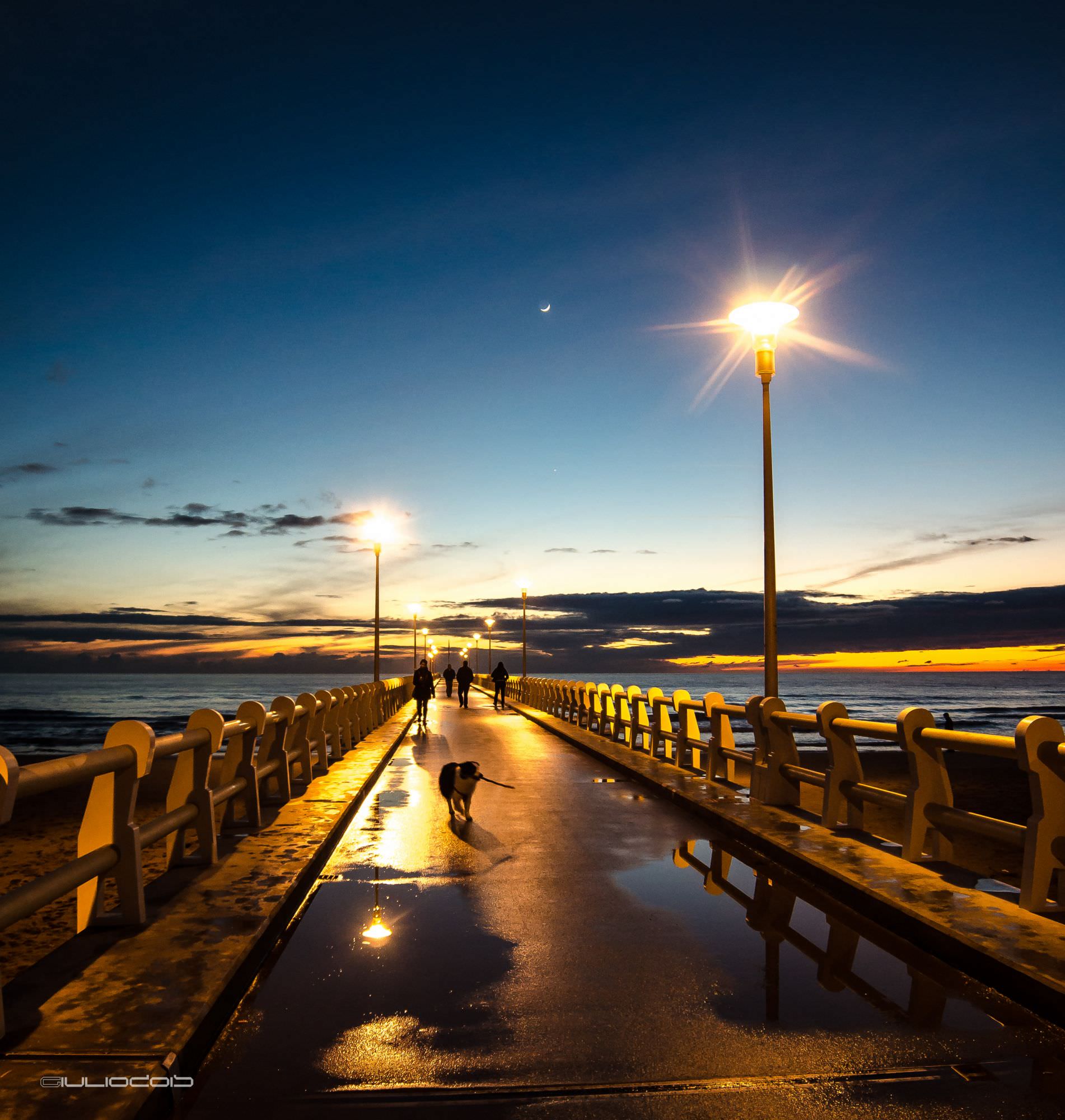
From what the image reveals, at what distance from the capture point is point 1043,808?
5.86 m

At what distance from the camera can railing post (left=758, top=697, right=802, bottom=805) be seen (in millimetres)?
10469

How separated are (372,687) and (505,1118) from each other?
839 inches

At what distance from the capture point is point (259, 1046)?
4164 mm

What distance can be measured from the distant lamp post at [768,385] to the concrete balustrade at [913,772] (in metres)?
1.13

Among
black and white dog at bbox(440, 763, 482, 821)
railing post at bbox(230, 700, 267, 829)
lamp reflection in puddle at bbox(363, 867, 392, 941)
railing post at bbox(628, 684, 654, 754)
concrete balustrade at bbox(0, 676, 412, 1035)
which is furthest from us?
railing post at bbox(628, 684, 654, 754)

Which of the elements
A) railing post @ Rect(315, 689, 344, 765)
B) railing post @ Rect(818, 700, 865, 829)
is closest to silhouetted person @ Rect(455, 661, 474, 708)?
railing post @ Rect(315, 689, 344, 765)

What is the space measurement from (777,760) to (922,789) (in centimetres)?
332

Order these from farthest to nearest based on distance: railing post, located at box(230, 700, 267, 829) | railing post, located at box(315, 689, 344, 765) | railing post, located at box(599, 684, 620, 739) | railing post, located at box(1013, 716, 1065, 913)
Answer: railing post, located at box(599, 684, 620, 739)
railing post, located at box(315, 689, 344, 765)
railing post, located at box(230, 700, 267, 829)
railing post, located at box(1013, 716, 1065, 913)

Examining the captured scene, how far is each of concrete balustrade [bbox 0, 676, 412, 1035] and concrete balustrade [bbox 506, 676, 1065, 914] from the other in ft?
15.3

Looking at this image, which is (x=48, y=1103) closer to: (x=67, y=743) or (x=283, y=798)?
(x=283, y=798)

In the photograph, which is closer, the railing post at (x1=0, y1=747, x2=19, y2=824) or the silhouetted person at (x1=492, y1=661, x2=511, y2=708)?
the railing post at (x1=0, y1=747, x2=19, y2=824)

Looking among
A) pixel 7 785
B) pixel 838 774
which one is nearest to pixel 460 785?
pixel 838 774

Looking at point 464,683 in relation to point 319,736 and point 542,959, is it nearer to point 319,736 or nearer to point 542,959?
point 319,736

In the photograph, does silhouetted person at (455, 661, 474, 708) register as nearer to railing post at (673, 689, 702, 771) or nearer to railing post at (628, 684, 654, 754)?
railing post at (628, 684, 654, 754)
